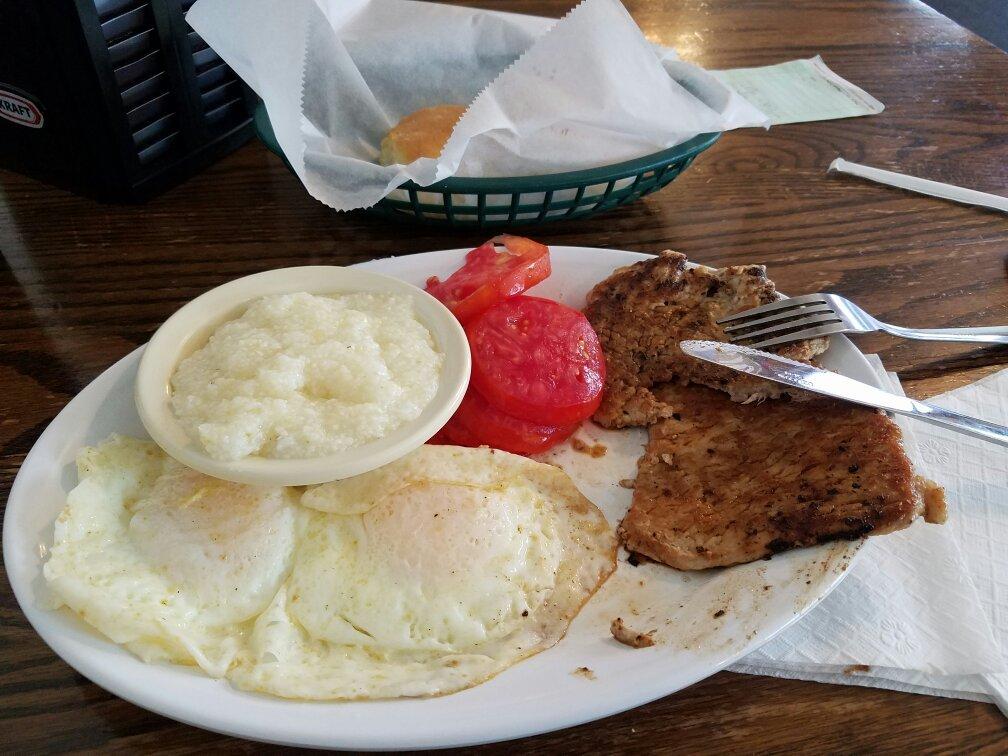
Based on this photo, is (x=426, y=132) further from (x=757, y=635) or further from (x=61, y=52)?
(x=757, y=635)

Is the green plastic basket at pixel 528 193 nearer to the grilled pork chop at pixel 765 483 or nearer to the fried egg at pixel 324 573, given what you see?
the grilled pork chop at pixel 765 483

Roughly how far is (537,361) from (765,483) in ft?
1.94

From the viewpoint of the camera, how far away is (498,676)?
1237 millimetres

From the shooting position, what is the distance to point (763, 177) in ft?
9.28

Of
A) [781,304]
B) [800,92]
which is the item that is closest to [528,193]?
[781,304]

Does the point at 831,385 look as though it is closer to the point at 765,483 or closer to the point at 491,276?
the point at 765,483

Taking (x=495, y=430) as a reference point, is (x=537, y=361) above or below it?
above

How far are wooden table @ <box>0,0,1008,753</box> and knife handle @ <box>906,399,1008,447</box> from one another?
0.39 m

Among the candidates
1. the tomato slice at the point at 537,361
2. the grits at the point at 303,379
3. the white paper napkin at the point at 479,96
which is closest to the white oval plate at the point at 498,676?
the grits at the point at 303,379

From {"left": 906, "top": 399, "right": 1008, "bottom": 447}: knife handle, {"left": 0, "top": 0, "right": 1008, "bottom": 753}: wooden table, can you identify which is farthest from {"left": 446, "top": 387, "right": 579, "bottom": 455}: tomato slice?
{"left": 906, "top": 399, "right": 1008, "bottom": 447}: knife handle

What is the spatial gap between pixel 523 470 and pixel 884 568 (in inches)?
31.2

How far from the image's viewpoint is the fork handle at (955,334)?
6.67ft

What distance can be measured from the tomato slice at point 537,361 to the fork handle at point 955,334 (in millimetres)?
879

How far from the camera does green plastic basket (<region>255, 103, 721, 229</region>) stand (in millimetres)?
2139
